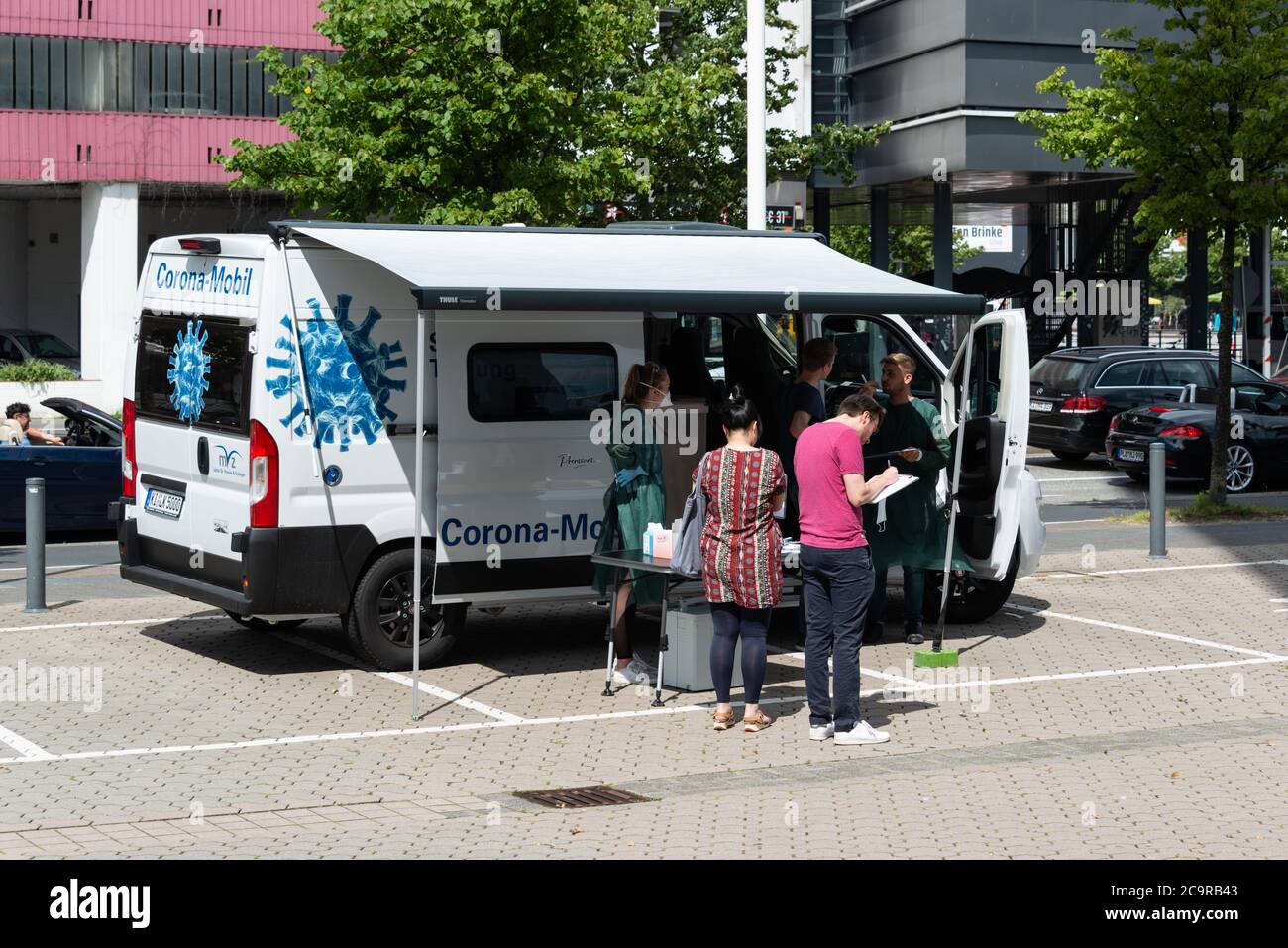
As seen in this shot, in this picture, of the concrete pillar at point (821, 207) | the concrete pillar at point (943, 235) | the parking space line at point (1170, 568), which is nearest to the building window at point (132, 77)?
the concrete pillar at point (821, 207)

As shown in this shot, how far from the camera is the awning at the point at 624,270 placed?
32.0ft

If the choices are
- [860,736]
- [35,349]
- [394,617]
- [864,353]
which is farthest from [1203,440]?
[35,349]

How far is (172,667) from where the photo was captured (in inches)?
444

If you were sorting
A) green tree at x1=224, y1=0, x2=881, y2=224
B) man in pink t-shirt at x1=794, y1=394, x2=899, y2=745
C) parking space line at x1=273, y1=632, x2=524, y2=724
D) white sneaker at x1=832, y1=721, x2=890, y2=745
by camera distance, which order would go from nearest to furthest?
man in pink t-shirt at x1=794, y1=394, x2=899, y2=745 → white sneaker at x1=832, y1=721, x2=890, y2=745 → parking space line at x1=273, y1=632, x2=524, y2=724 → green tree at x1=224, y1=0, x2=881, y2=224

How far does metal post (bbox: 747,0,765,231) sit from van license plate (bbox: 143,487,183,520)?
315 inches

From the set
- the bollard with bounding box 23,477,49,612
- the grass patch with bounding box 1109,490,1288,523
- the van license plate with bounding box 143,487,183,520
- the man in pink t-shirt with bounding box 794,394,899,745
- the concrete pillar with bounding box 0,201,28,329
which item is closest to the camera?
the man in pink t-shirt with bounding box 794,394,899,745

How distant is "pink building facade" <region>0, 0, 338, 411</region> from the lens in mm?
43531

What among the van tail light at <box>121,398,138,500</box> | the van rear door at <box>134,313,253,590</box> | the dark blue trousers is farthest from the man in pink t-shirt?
the van tail light at <box>121,398,138,500</box>

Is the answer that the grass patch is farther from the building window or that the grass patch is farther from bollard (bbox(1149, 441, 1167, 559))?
the building window

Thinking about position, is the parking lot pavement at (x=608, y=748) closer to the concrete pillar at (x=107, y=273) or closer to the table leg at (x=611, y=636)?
the table leg at (x=611, y=636)

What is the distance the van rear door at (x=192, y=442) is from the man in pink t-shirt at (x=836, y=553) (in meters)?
3.43

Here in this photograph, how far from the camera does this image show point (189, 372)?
36.6 feet

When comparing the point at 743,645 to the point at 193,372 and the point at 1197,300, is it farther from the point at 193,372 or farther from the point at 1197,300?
the point at 1197,300
